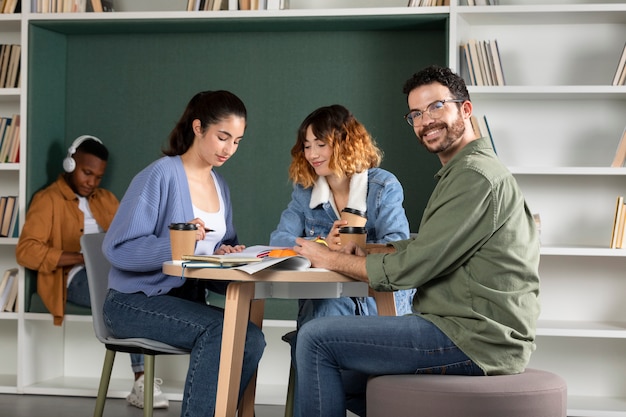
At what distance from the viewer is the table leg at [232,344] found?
229cm

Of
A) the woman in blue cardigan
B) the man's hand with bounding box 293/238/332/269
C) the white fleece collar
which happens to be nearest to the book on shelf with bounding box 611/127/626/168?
the white fleece collar

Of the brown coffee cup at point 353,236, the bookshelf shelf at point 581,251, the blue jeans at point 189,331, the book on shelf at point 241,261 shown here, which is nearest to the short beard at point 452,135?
the brown coffee cup at point 353,236

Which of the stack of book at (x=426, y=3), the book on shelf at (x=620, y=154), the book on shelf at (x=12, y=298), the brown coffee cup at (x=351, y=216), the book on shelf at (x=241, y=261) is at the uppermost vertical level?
the stack of book at (x=426, y=3)

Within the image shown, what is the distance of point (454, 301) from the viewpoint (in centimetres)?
204

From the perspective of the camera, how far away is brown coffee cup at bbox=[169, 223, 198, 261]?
2350 millimetres

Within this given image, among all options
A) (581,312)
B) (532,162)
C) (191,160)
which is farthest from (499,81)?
(191,160)

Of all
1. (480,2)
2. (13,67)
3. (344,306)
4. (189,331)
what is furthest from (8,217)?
(480,2)

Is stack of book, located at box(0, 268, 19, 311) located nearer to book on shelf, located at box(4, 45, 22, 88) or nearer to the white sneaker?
the white sneaker

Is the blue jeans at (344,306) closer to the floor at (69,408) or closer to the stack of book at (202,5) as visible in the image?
the floor at (69,408)

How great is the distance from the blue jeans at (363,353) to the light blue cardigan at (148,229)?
749mm

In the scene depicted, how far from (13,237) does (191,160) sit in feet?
5.91

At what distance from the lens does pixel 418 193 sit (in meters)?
4.35

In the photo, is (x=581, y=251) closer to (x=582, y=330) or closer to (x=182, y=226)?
(x=582, y=330)

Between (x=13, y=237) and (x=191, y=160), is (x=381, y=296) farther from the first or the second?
(x=13, y=237)
